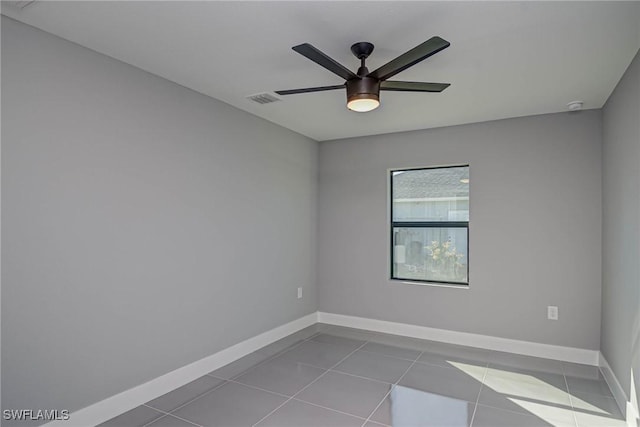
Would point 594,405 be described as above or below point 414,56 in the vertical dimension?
below

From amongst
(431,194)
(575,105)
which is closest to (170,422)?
(431,194)

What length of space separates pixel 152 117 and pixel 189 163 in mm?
450

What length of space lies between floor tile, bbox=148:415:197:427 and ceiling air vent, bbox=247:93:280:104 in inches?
98.2

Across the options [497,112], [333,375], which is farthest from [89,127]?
[497,112]

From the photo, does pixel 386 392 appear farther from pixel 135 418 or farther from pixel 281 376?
pixel 135 418

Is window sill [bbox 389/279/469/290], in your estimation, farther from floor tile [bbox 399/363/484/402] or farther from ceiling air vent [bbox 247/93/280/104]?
ceiling air vent [bbox 247/93/280/104]

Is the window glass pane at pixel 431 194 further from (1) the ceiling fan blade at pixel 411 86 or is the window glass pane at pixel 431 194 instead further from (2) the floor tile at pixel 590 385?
(1) the ceiling fan blade at pixel 411 86

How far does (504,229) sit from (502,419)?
1.93 meters

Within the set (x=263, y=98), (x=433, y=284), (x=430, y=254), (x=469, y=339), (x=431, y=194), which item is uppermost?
(x=263, y=98)

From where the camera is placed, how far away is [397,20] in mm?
2010

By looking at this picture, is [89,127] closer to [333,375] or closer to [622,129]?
[333,375]

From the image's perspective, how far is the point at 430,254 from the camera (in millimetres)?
4289

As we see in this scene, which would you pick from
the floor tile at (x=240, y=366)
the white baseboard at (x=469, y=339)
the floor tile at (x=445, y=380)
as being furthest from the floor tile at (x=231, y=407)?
the white baseboard at (x=469, y=339)

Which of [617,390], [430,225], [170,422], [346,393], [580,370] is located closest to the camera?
[170,422]
